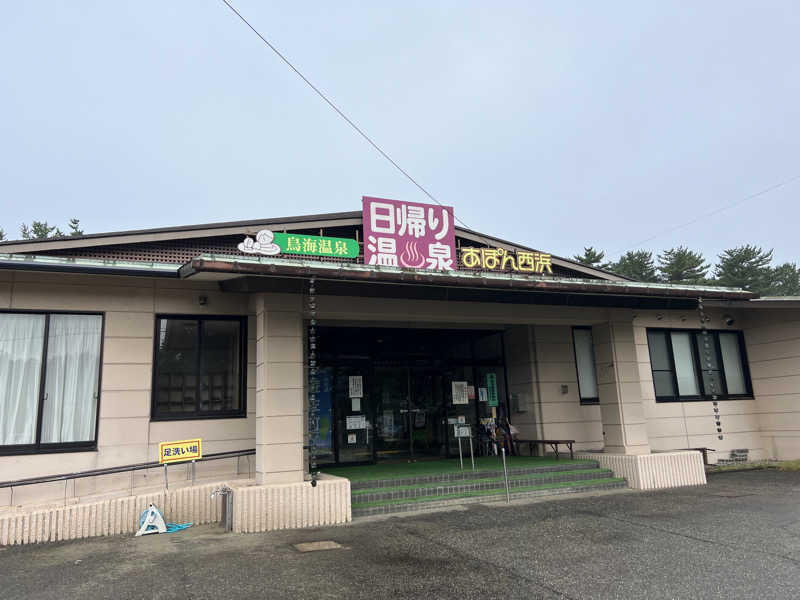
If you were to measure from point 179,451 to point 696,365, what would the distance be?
11.7 meters

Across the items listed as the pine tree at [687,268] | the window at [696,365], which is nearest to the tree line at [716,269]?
the pine tree at [687,268]

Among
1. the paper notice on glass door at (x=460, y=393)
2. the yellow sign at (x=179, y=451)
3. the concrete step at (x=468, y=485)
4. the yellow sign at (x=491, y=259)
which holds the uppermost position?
the yellow sign at (x=491, y=259)

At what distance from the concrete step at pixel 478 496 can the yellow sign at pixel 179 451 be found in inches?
97.9

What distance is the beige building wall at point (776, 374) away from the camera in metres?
12.5

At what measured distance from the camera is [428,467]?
10.4m

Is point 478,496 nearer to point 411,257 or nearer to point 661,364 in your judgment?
point 411,257

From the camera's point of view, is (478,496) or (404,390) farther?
(404,390)

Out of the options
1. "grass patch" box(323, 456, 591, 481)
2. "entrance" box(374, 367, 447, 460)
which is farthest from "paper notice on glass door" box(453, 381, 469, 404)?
"grass patch" box(323, 456, 591, 481)

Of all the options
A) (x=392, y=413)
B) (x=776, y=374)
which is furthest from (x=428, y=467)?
(x=776, y=374)

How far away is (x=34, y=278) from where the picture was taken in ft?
26.9

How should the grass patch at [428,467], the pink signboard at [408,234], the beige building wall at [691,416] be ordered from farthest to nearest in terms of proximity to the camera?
1. the beige building wall at [691,416]
2. the pink signboard at [408,234]
3. the grass patch at [428,467]

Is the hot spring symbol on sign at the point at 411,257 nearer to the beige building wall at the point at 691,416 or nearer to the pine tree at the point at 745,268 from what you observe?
the beige building wall at the point at 691,416

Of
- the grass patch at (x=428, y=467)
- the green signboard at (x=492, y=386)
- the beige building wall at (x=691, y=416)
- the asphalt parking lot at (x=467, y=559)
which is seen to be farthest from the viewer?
the green signboard at (x=492, y=386)

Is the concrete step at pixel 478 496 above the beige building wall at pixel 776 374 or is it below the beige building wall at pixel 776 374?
below
